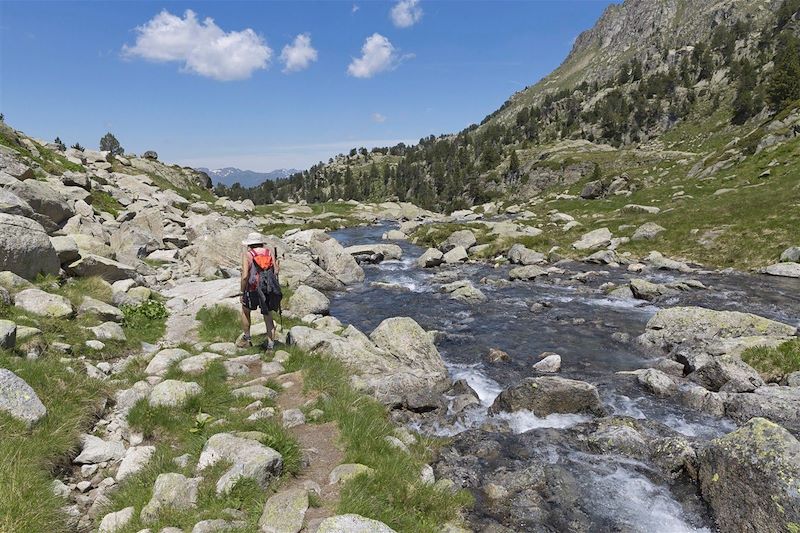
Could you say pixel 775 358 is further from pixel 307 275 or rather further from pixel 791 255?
pixel 307 275

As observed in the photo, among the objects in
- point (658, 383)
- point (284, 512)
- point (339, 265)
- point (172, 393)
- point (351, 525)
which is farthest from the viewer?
point (339, 265)

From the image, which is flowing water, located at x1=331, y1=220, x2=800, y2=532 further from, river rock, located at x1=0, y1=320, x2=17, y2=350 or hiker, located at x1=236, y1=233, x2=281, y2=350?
river rock, located at x1=0, y1=320, x2=17, y2=350

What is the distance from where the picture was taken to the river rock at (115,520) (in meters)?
5.97

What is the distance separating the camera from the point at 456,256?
42.5 metres

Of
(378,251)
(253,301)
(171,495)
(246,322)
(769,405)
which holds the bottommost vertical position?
(769,405)

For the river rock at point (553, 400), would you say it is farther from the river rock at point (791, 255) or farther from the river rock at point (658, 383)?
the river rock at point (791, 255)

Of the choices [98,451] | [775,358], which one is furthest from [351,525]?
[775,358]

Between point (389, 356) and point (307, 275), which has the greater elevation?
point (307, 275)

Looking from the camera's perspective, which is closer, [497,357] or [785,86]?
[497,357]

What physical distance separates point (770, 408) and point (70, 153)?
7151cm

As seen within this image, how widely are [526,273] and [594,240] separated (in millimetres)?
11269

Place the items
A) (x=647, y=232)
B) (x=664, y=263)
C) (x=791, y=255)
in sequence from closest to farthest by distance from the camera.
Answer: (x=791, y=255)
(x=664, y=263)
(x=647, y=232)

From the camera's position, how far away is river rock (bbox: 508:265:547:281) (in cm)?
3284

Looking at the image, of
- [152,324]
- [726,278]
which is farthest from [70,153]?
[726,278]
